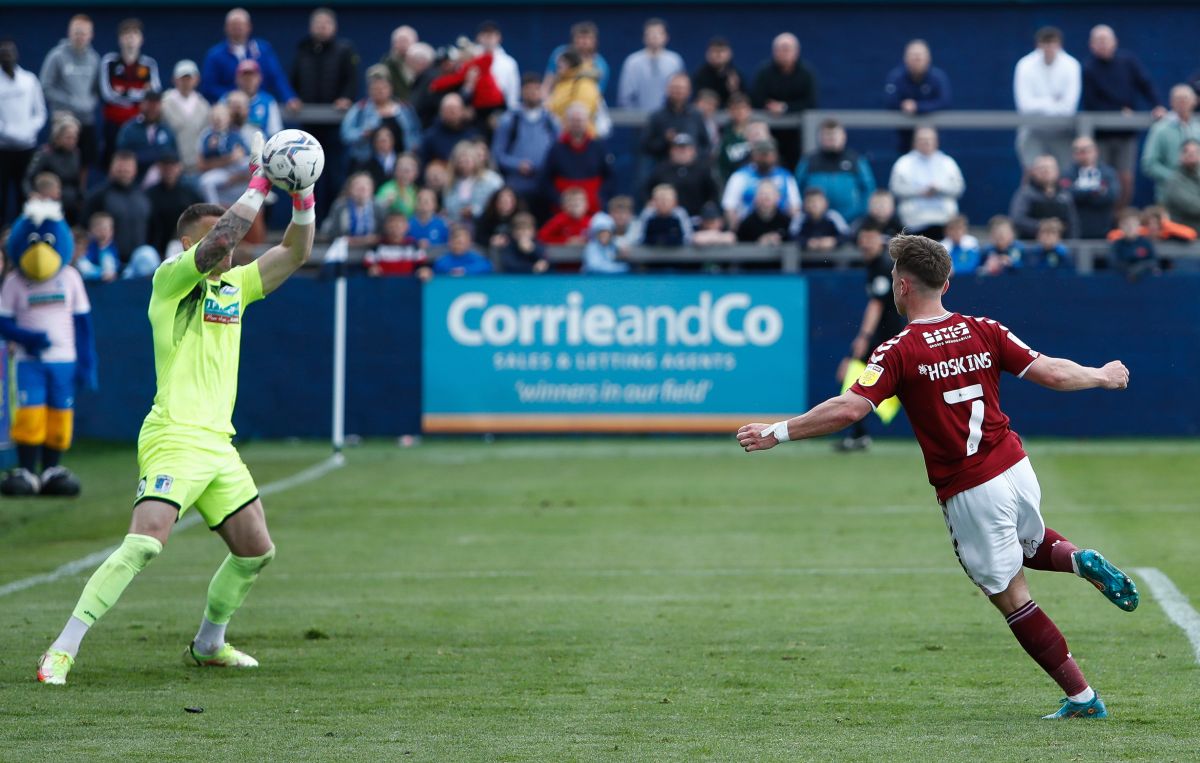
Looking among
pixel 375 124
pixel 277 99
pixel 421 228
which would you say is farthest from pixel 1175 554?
pixel 277 99

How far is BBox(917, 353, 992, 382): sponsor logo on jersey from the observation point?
6.85 m

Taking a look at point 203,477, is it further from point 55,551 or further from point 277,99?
point 277,99

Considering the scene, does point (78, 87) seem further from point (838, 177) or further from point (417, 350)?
point (838, 177)

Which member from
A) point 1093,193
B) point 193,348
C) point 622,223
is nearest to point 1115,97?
point 1093,193

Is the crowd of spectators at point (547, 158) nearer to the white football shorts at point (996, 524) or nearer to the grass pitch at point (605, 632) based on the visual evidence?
the grass pitch at point (605, 632)

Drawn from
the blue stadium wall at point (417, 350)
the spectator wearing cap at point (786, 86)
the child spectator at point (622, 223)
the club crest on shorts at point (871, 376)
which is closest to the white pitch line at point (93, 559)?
the blue stadium wall at point (417, 350)

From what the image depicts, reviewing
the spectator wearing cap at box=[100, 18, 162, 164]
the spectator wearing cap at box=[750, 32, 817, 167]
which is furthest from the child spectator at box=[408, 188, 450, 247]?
the spectator wearing cap at box=[750, 32, 817, 167]

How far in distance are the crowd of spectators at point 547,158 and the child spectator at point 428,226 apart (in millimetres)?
24

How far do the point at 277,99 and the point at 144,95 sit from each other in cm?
178

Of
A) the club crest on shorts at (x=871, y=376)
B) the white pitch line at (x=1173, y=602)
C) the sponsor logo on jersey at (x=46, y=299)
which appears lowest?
the white pitch line at (x=1173, y=602)

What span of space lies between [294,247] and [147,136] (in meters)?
13.6

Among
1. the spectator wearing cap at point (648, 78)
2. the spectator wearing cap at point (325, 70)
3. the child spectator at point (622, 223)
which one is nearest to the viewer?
A: the child spectator at point (622, 223)

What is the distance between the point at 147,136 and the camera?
2103cm

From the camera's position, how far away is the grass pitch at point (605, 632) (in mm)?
6641
